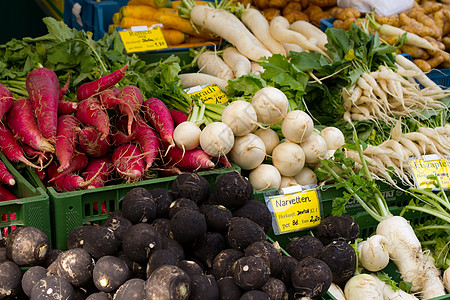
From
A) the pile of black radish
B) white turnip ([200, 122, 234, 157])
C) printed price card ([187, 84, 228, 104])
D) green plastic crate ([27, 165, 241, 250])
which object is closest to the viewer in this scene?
the pile of black radish

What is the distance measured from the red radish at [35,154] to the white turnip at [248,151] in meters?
0.84

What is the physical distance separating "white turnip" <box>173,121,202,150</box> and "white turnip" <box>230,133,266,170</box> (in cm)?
20

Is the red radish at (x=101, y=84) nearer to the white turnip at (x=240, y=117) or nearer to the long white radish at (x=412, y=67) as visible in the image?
the white turnip at (x=240, y=117)

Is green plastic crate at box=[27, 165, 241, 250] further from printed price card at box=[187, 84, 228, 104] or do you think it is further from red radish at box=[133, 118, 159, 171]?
printed price card at box=[187, 84, 228, 104]

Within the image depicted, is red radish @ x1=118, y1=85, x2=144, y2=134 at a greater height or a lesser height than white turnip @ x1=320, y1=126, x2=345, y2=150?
greater

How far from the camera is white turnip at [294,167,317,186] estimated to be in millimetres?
2588

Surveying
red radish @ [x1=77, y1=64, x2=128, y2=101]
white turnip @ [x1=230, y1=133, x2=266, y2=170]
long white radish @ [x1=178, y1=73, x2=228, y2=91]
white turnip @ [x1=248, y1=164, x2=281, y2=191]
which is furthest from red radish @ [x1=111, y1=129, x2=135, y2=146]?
long white radish @ [x1=178, y1=73, x2=228, y2=91]

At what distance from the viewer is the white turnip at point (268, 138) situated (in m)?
2.56

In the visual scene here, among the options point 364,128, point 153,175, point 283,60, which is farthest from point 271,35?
point 153,175

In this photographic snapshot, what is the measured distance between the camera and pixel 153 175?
2273mm

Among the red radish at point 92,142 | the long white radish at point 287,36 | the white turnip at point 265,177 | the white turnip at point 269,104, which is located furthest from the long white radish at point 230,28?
the red radish at point 92,142

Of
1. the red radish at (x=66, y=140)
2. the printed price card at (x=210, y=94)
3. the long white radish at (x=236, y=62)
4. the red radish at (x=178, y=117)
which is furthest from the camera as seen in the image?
the long white radish at (x=236, y=62)

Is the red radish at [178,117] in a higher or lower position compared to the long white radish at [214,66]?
higher

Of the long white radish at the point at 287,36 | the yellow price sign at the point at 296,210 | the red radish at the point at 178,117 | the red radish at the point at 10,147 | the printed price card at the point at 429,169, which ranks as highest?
the red radish at the point at 10,147
